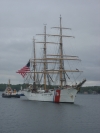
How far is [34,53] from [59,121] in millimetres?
54441

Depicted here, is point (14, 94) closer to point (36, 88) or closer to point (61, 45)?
point (36, 88)

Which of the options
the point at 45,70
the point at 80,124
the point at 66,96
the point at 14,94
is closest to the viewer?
the point at 80,124

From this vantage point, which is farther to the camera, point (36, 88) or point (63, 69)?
point (36, 88)

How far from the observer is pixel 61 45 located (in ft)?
297

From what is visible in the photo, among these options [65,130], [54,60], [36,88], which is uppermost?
[54,60]

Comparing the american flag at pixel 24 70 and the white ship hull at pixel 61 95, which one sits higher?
the american flag at pixel 24 70

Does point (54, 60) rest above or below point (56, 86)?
above

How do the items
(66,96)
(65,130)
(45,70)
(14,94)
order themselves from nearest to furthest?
(65,130)
(66,96)
(45,70)
(14,94)

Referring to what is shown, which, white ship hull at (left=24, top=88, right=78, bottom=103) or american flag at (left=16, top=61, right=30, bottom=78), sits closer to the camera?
white ship hull at (left=24, top=88, right=78, bottom=103)

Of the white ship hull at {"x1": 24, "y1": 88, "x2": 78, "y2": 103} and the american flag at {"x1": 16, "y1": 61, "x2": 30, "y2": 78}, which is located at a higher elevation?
the american flag at {"x1": 16, "y1": 61, "x2": 30, "y2": 78}

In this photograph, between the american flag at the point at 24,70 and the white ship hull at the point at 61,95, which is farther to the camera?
the american flag at the point at 24,70

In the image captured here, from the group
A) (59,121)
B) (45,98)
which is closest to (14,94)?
(45,98)

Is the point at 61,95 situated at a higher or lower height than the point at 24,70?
lower

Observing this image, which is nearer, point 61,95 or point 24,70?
point 61,95
